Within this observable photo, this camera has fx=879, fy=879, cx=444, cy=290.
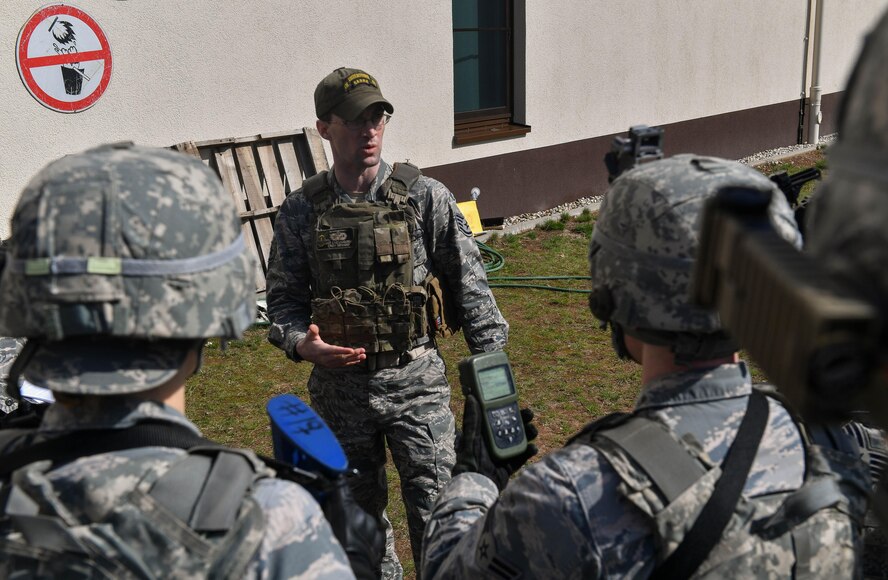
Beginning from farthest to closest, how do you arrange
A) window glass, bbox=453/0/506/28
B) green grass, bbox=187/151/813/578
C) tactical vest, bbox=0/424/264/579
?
1. window glass, bbox=453/0/506/28
2. green grass, bbox=187/151/813/578
3. tactical vest, bbox=0/424/264/579

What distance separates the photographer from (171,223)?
5.12 ft

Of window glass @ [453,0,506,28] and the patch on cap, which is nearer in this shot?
the patch on cap

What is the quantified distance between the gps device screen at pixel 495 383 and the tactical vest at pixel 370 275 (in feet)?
3.17

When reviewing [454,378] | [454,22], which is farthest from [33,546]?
[454,22]

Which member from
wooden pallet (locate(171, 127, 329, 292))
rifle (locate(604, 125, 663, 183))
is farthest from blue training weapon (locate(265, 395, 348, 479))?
wooden pallet (locate(171, 127, 329, 292))

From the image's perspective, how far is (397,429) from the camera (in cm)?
329

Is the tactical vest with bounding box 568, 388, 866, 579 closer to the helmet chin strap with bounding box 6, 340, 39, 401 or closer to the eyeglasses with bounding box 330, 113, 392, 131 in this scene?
the helmet chin strap with bounding box 6, 340, 39, 401

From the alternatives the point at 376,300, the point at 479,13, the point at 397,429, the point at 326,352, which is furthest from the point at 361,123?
the point at 479,13

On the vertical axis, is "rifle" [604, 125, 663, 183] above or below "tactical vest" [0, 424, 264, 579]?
above

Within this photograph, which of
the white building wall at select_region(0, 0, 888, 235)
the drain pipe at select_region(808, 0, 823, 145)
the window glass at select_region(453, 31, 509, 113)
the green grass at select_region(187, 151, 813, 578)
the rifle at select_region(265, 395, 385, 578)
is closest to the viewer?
the rifle at select_region(265, 395, 385, 578)

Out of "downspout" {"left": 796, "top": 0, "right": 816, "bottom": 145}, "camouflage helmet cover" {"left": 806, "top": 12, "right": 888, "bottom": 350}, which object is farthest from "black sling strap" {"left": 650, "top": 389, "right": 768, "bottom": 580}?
"downspout" {"left": 796, "top": 0, "right": 816, "bottom": 145}

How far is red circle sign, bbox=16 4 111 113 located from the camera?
228 inches

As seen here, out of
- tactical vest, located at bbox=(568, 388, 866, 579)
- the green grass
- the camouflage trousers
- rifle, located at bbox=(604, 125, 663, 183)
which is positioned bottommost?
the green grass

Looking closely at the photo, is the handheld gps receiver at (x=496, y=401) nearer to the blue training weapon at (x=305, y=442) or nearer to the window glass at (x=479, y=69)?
the blue training weapon at (x=305, y=442)
